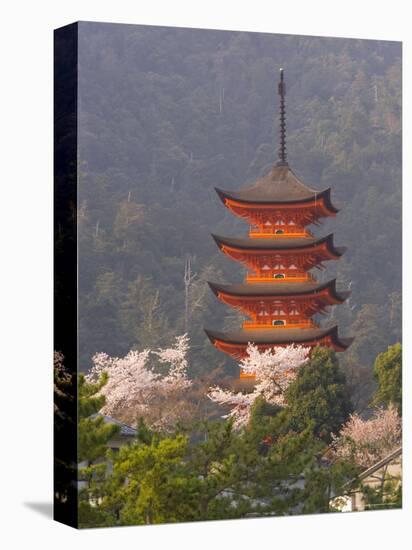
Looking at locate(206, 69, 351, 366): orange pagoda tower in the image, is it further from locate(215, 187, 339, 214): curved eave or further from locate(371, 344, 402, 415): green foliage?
locate(371, 344, 402, 415): green foliage

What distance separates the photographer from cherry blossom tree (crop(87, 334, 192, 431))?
14148 mm

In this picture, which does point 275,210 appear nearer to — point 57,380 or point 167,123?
point 167,123

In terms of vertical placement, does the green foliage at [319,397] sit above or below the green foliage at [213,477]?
above

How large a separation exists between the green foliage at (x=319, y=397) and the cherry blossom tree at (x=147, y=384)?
98 cm

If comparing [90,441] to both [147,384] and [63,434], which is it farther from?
[147,384]

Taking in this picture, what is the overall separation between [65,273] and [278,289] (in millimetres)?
1851

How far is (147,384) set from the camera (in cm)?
1434

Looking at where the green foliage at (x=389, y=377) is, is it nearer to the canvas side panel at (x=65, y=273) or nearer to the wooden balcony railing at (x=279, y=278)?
the wooden balcony railing at (x=279, y=278)

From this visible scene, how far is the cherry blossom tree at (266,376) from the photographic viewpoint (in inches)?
578

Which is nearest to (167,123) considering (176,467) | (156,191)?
(156,191)

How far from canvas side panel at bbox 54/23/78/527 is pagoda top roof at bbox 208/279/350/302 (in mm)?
1229

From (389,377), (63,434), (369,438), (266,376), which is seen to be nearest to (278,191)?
(266,376)

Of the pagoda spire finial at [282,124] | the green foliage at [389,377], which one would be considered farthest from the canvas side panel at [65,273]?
the green foliage at [389,377]

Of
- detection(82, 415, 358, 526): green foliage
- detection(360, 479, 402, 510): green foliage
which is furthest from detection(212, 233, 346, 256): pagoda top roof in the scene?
detection(360, 479, 402, 510): green foliage
